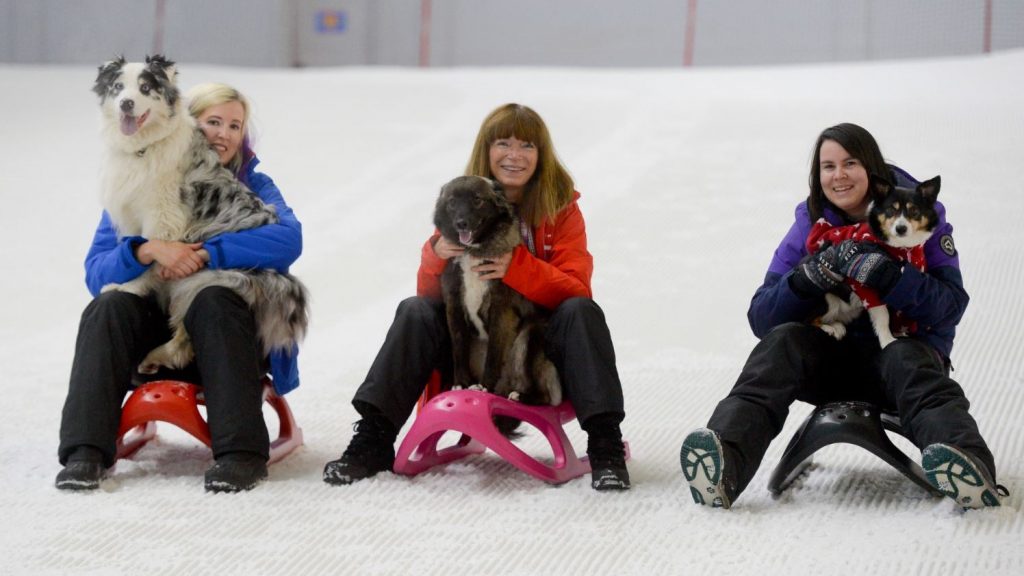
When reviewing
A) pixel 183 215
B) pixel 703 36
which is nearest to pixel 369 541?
pixel 183 215

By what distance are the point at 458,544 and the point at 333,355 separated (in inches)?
75.9

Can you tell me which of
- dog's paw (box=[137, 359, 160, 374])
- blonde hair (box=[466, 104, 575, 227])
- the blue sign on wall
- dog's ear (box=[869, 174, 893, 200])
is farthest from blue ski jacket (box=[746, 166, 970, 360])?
the blue sign on wall

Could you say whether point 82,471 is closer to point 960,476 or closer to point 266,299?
point 266,299

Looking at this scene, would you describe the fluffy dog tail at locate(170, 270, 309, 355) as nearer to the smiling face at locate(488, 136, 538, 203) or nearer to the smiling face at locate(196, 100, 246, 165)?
the smiling face at locate(196, 100, 246, 165)

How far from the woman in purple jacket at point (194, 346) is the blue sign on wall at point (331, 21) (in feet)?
24.3

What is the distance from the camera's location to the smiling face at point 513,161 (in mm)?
2732

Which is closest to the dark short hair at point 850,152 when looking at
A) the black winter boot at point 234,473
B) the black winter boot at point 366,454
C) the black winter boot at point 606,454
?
the black winter boot at point 606,454

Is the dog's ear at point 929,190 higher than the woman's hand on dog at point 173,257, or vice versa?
the dog's ear at point 929,190

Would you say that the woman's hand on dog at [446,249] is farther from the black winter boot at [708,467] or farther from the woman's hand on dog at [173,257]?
the black winter boot at [708,467]

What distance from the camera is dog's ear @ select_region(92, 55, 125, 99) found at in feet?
9.12

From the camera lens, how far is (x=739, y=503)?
241 cm

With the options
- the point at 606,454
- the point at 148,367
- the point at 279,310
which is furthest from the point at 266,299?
the point at 606,454

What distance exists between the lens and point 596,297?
14.7 ft

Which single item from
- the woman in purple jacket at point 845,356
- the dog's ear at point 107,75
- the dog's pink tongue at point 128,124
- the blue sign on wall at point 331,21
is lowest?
the woman in purple jacket at point 845,356
